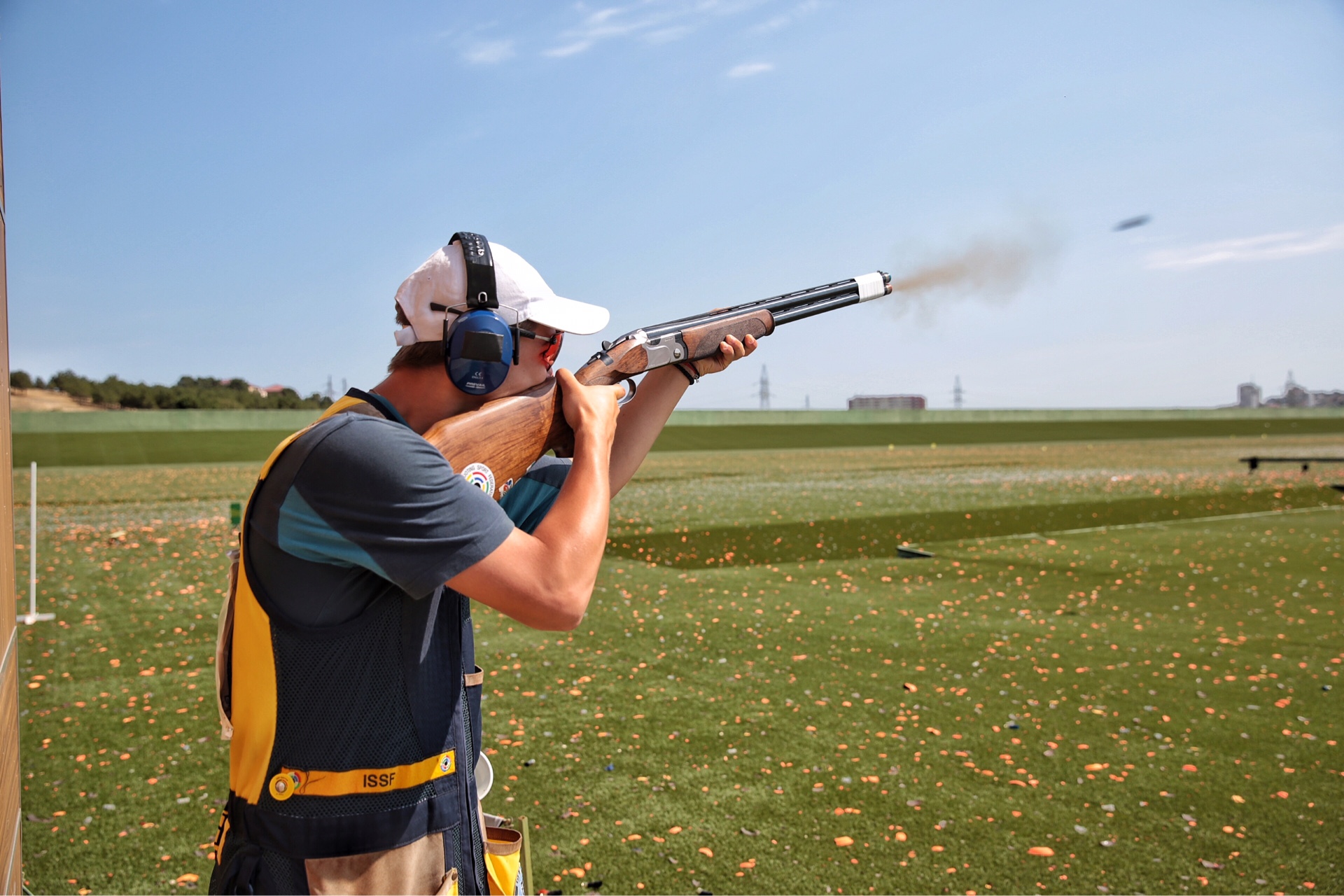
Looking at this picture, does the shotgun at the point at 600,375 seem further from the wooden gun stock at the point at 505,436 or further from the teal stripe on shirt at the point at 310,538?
the teal stripe on shirt at the point at 310,538

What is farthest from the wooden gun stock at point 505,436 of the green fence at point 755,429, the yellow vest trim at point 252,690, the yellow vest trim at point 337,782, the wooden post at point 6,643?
the green fence at point 755,429

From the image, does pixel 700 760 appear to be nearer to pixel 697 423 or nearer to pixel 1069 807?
pixel 1069 807

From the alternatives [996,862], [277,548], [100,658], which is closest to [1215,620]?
[996,862]

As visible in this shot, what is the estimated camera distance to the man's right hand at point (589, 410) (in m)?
1.96

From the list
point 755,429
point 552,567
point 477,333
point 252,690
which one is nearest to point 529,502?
point 477,333

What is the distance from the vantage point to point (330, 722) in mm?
1645

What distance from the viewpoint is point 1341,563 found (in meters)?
10.6

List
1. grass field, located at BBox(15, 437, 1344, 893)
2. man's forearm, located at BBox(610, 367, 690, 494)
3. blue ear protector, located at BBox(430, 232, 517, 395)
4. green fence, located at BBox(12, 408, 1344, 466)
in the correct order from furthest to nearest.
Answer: green fence, located at BBox(12, 408, 1344, 466) → grass field, located at BBox(15, 437, 1344, 893) → man's forearm, located at BBox(610, 367, 690, 494) → blue ear protector, located at BBox(430, 232, 517, 395)

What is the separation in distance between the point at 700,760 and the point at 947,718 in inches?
64.5

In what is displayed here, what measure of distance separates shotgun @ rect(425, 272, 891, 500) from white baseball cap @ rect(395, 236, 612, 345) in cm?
18

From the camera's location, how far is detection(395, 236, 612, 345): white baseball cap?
1.87 m

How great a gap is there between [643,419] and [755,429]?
5259 cm

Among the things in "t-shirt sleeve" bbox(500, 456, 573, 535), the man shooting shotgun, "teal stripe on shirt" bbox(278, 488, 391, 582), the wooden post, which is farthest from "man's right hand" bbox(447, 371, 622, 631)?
the wooden post

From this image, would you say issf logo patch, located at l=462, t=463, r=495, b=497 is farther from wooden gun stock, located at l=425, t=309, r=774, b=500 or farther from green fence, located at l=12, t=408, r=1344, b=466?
green fence, located at l=12, t=408, r=1344, b=466
